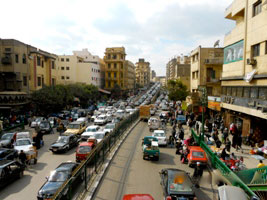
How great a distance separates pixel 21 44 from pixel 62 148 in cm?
2816

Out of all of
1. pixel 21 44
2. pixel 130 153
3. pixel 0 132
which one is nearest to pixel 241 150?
pixel 130 153

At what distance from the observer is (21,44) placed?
3947cm

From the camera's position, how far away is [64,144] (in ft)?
61.8

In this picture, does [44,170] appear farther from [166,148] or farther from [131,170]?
[166,148]

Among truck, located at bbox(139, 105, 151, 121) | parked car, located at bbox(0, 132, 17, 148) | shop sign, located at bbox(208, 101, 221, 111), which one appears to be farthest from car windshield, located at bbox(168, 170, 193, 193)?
truck, located at bbox(139, 105, 151, 121)

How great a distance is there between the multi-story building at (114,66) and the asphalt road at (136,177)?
206 feet

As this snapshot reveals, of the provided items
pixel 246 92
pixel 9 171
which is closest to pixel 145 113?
pixel 246 92

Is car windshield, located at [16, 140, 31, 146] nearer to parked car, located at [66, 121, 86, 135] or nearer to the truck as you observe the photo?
parked car, located at [66, 121, 86, 135]

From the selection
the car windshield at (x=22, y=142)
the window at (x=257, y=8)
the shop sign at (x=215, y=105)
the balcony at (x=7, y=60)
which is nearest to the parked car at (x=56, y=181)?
the car windshield at (x=22, y=142)

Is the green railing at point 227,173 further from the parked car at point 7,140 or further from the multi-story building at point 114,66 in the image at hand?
the multi-story building at point 114,66

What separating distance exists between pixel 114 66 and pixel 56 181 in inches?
2841

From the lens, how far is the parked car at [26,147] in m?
16.0

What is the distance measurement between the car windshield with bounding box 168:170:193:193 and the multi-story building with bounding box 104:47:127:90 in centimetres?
7023

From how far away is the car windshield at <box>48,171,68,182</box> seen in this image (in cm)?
1086
